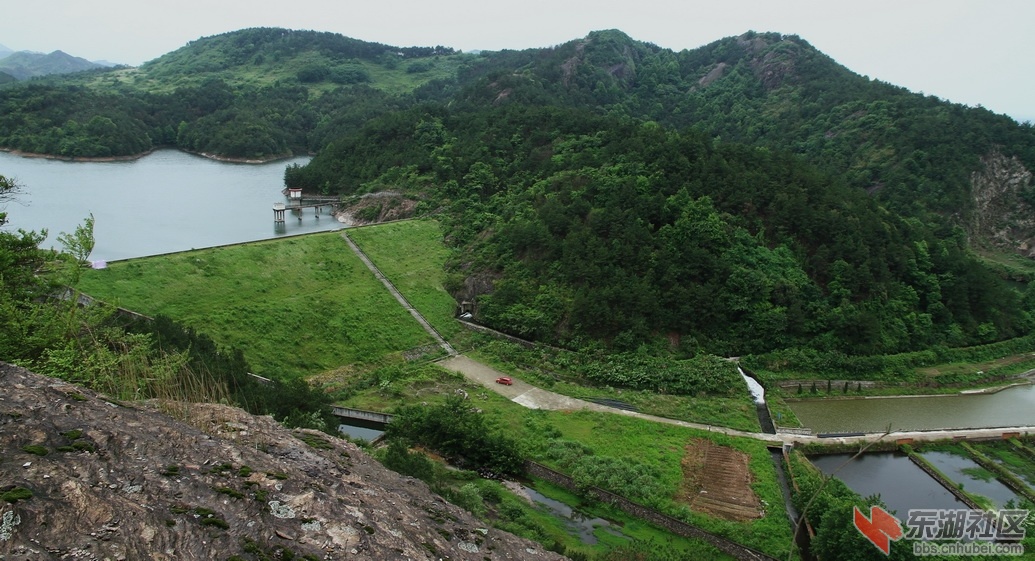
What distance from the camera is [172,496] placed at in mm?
10438

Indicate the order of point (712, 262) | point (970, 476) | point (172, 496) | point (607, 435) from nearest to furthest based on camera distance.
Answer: point (172, 496) < point (970, 476) < point (607, 435) < point (712, 262)

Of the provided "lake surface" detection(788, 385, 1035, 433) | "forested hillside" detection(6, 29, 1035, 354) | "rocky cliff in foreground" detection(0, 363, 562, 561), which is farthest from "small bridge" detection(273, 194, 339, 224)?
"rocky cliff in foreground" detection(0, 363, 562, 561)

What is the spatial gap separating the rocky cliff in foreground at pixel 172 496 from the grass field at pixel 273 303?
19094mm

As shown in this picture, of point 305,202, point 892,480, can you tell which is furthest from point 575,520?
point 305,202

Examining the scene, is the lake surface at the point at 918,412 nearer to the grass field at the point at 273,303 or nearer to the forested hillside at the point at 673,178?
the forested hillside at the point at 673,178

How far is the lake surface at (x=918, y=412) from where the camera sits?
32062mm

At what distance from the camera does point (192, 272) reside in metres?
36.9

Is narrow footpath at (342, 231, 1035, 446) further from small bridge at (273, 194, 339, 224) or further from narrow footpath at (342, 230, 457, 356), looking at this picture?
small bridge at (273, 194, 339, 224)

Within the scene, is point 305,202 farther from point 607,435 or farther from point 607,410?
point 607,435

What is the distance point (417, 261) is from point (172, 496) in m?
37.5

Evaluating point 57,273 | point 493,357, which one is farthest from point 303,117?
point 57,273

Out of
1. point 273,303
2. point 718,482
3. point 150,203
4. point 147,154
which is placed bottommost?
point 718,482

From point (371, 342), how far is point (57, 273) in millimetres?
17776

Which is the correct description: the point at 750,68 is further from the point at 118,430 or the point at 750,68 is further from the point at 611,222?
the point at 118,430
